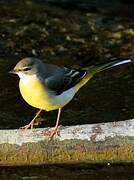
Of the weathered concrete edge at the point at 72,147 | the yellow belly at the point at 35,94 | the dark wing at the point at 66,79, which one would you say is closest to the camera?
the weathered concrete edge at the point at 72,147

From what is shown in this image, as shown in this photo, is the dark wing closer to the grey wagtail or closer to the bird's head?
the grey wagtail

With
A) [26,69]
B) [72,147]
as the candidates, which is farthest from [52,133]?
[26,69]

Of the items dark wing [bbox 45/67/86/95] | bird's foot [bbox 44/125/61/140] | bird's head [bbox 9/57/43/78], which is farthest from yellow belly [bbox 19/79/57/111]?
bird's foot [bbox 44/125/61/140]

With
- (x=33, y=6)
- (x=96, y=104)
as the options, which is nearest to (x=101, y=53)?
(x=96, y=104)

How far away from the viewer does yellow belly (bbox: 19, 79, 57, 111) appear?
730 centimetres

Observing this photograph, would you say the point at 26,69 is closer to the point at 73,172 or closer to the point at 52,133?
the point at 52,133

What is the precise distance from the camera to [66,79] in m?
7.88

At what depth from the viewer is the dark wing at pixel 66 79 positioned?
25.5ft

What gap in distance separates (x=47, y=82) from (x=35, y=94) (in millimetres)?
358

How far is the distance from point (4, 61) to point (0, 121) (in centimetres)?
268

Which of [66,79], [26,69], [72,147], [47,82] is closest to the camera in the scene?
[72,147]

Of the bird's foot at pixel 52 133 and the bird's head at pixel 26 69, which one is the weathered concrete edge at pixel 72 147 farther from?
the bird's head at pixel 26 69

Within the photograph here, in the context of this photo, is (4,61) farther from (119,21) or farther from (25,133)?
(25,133)

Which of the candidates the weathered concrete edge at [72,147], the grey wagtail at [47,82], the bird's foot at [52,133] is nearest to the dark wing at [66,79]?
the grey wagtail at [47,82]
